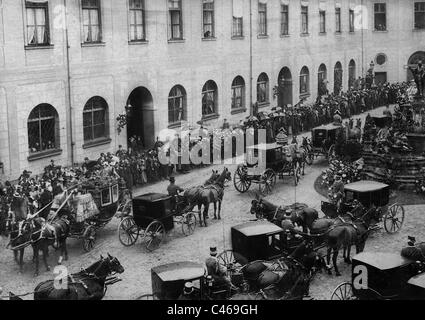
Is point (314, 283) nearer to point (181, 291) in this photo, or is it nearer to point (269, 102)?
point (181, 291)

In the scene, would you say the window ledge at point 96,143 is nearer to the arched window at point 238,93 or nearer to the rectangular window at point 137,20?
the rectangular window at point 137,20

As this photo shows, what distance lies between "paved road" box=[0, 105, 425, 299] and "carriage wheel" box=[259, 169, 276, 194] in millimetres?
346

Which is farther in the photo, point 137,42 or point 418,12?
point 418,12

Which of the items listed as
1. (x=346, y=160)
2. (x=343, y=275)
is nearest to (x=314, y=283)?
(x=343, y=275)

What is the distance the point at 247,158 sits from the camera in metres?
20.8

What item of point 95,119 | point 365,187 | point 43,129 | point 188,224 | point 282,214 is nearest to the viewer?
point 282,214

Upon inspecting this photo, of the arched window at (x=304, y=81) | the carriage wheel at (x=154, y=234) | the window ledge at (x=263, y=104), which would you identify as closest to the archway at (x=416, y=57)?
the arched window at (x=304, y=81)

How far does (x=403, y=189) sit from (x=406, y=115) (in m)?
6.24

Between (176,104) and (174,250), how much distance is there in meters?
→ 13.5

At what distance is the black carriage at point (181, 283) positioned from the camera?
1090cm

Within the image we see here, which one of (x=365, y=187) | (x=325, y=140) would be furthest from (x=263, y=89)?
(x=365, y=187)

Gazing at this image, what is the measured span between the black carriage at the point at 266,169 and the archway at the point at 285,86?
16.3 metres

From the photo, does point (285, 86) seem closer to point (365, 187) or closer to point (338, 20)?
point (338, 20)

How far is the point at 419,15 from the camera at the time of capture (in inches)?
1816
